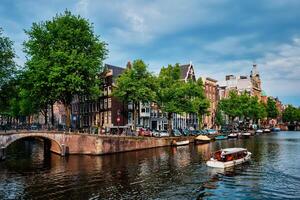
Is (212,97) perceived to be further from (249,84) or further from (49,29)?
(49,29)

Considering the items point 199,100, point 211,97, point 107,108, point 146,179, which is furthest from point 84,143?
point 211,97

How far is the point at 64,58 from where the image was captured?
59000 mm

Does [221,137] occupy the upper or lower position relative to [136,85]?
lower

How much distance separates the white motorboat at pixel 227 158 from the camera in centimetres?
4421

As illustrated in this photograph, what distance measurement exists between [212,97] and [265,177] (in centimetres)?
9128

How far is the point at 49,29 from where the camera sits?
62.0 metres

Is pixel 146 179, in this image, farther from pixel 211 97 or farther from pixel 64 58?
pixel 211 97

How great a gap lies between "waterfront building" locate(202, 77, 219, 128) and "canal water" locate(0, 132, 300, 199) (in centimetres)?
7025

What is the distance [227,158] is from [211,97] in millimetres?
82335

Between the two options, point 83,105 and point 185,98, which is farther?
point 83,105

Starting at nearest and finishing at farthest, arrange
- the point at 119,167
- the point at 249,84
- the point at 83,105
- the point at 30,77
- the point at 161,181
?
the point at 161,181 < the point at 119,167 < the point at 30,77 < the point at 83,105 < the point at 249,84

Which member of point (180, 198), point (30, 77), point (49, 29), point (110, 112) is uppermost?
point (49, 29)

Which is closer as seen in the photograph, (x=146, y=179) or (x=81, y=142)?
(x=146, y=179)

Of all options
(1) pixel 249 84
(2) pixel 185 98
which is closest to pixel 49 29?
(2) pixel 185 98
